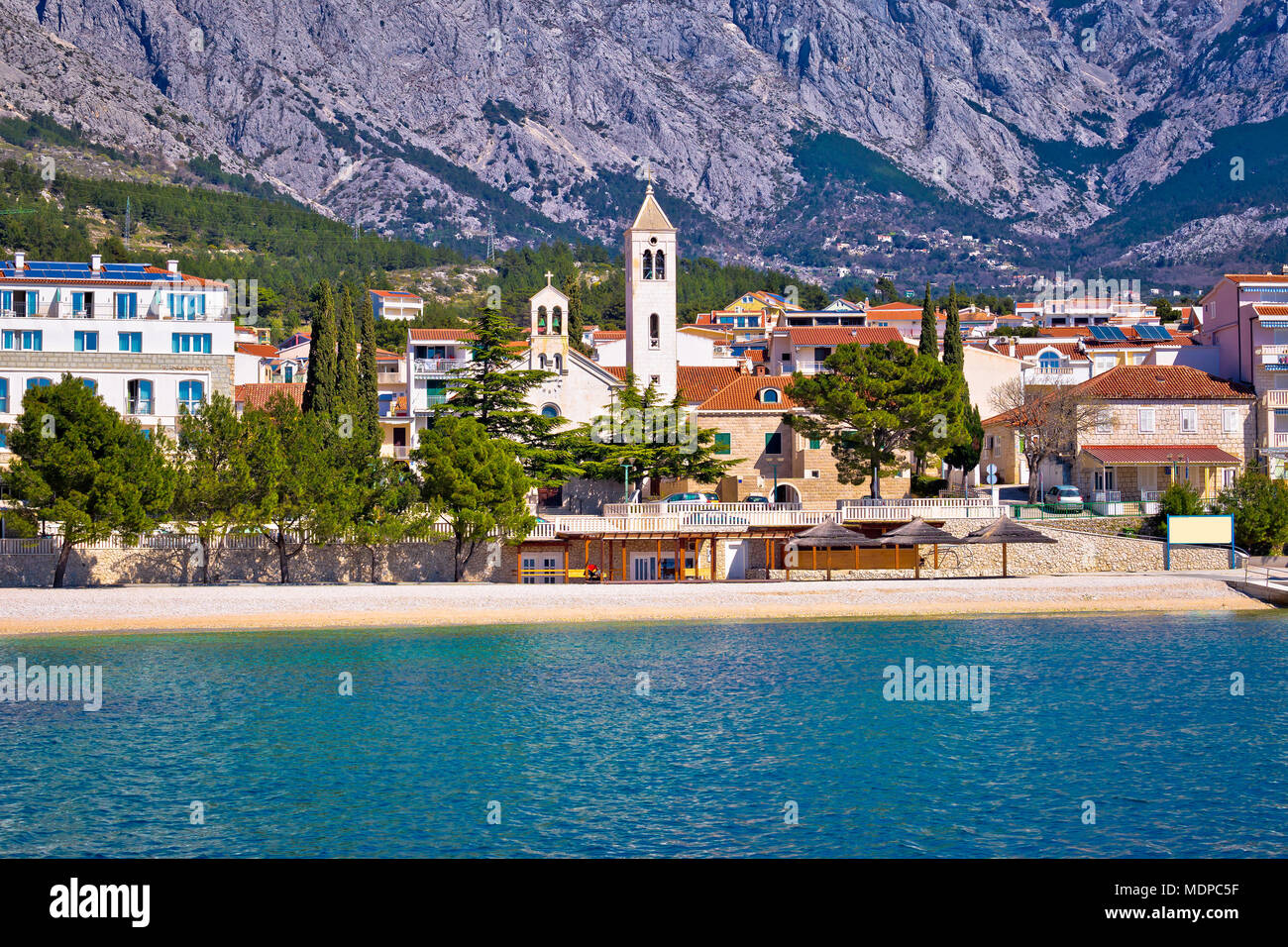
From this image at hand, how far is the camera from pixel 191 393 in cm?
5741

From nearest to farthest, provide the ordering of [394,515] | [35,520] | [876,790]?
[876,790]
[35,520]
[394,515]

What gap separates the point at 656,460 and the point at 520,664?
24490mm

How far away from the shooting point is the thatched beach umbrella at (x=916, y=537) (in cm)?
5172

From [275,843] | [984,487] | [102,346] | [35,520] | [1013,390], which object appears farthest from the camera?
[1013,390]

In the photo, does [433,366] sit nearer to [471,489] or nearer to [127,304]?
[127,304]

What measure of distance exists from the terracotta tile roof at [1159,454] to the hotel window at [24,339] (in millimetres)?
52744

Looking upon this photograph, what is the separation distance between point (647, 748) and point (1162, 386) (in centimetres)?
4917

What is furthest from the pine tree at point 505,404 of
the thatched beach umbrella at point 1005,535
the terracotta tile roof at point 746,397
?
the thatched beach umbrella at point 1005,535

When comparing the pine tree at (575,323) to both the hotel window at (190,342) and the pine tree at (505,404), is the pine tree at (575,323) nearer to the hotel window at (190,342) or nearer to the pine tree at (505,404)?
the pine tree at (505,404)

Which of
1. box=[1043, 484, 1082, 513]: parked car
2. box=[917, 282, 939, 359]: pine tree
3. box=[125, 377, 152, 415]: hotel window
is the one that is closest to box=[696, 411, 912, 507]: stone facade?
box=[1043, 484, 1082, 513]: parked car

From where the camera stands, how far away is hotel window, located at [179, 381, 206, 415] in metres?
57.2

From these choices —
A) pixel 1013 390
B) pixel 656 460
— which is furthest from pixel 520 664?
pixel 1013 390

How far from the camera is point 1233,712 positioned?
3127 centimetres
